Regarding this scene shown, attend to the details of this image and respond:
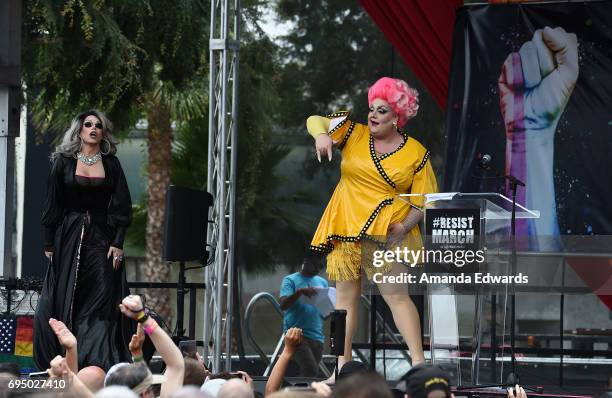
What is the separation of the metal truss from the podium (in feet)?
5.99

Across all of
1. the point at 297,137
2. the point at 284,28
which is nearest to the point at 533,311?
the point at 297,137

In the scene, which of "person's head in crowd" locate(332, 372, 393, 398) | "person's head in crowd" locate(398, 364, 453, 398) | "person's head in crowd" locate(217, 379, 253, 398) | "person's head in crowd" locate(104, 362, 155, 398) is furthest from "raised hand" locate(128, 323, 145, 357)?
"person's head in crowd" locate(332, 372, 393, 398)

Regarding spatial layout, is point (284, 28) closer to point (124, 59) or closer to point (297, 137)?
point (297, 137)

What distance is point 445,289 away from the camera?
6.94 meters

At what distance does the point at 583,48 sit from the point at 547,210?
4.03 feet

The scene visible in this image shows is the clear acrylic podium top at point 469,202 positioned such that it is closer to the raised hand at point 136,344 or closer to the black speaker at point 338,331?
the black speaker at point 338,331

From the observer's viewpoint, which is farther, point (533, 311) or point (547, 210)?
point (533, 311)

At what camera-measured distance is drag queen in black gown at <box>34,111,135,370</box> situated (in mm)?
7438

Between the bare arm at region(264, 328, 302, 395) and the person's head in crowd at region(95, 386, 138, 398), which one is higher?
the person's head in crowd at region(95, 386, 138, 398)

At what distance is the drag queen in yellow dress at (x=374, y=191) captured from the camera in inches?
287

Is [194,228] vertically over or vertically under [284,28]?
under

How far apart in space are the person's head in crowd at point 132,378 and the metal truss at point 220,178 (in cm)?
366

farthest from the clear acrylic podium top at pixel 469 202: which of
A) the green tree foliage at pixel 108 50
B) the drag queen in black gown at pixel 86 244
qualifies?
the green tree foliage at pixel 108 50

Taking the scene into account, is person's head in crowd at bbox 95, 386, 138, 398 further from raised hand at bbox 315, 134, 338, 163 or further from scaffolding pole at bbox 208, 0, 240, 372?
scaffolding pole at bbox 208, 0, 240, 372
